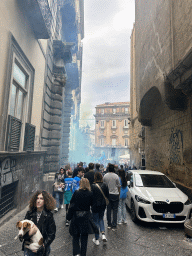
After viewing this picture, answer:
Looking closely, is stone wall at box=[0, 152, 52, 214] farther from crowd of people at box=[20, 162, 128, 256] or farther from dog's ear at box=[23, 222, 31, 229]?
dog's ear at box=[23, 222, 31, 229]

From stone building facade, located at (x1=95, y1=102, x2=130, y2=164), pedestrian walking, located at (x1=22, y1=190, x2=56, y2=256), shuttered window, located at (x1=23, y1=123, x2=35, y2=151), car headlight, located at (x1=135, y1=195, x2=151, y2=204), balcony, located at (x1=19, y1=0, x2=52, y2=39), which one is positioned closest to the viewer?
pedestrian walking, located at (x1=22, y1=190, x2=56, y2=256)

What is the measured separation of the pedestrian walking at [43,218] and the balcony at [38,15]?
21.1 feet

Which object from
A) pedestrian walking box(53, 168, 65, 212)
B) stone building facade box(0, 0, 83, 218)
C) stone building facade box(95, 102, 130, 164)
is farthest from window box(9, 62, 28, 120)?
stone building facade box(95, 102, 130, 164)

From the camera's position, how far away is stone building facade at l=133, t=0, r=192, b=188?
273 inches

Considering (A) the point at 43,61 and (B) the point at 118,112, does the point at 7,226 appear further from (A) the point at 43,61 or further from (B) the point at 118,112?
(B) the point at 118,112

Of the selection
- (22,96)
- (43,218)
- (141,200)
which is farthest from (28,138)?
(43,218)

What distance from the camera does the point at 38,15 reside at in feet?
22.5

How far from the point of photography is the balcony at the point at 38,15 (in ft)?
20.9

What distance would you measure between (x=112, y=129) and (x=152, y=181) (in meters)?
50.5

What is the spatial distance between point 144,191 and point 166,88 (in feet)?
15.7

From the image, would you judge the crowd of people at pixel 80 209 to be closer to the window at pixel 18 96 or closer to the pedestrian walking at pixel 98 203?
the pedestrian walking at pixel 98 203

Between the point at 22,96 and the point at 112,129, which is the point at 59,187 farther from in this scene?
the point at 112,129

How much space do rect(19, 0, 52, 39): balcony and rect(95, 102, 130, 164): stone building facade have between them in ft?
159

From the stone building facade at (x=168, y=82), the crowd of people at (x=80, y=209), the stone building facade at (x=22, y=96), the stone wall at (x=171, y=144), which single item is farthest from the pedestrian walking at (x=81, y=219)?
the stone wall at (x=171, y=144)
